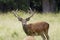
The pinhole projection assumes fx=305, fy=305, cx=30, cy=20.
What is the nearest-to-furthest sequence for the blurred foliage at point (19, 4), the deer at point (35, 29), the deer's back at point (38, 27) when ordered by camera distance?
1. the deer at point (35, 29)
2. the deer's back at point (38, 27)
3. the blurred foliage at point (19, 4)

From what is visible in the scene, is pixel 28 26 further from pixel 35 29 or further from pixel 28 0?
pixel 28 0

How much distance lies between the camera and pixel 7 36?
10461 mm

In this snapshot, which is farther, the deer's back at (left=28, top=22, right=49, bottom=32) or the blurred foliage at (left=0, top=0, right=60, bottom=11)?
the blurred foliage at (left=0, top=0, right=60, bottom=11)

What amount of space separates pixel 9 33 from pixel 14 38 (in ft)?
3.19

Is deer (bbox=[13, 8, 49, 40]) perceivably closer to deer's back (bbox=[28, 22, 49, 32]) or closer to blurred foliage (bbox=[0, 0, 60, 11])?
deer's back (bbox=[28, 22, 49, 32])

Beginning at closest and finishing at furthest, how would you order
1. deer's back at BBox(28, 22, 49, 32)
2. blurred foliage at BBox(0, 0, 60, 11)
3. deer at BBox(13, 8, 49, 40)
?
deer at BBox(13, 8, 49, 40), deer's back at BBox(28, 22, 49, 32), blurred foliage at BBox(0, 0, 60, 11)

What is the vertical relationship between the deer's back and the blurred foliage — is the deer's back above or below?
above

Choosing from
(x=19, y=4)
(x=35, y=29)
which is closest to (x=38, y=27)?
(x=35, y=29)

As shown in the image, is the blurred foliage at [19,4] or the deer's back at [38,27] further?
the blurred foliage at [19,4]

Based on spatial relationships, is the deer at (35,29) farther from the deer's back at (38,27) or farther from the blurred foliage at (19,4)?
Result: the blurred foliage at (19,4)

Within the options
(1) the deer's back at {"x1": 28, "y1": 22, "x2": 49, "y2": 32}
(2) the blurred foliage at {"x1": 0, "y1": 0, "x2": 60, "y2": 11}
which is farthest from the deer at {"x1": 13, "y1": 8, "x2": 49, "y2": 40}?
(2) the blurred foliage at {"x1": 0, "y1": 0, "x2": 60, "y2": 11}

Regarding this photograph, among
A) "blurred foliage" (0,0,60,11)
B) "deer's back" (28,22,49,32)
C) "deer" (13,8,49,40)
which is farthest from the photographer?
"blurred foliage" (0,0,60,11)

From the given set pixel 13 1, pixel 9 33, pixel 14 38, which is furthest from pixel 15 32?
pixel 13 1

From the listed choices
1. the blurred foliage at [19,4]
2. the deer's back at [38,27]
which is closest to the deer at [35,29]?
the deer's back at [38,27]
